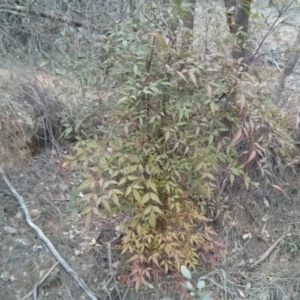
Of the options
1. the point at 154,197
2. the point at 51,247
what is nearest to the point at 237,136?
the point at 154,197

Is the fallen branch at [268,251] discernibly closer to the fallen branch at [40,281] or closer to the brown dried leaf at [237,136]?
the brown dried leaf at [237,136]

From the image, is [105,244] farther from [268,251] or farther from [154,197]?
[268,251]

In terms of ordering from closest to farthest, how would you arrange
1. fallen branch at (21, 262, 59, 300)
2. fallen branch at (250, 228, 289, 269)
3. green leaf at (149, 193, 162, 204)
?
1. green leaf at (149, 193, 162, 204)
2. fallen branch at (21, 262, 59, 300)
3. fallen branch at (250, 228, 289, 269)

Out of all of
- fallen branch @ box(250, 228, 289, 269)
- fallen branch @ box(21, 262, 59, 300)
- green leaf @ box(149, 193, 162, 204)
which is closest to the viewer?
green leaf @ box(149, 193, 162, 204)

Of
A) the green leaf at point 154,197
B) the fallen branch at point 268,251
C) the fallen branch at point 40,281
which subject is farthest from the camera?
the fallen branch at point 268,251

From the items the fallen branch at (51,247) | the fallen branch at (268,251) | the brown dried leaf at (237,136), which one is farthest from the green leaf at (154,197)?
the fallen branch at (268,251)

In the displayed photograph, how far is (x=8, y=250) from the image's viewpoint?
2.30 meters

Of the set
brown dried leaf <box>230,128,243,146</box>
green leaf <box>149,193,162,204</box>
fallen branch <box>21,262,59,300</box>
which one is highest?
brown dried leaf <box>230,128,243,146</box>

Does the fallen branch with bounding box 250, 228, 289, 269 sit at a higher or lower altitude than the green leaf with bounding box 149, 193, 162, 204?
lower

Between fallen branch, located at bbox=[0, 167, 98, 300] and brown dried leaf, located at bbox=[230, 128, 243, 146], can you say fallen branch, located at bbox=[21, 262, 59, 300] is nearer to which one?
fallen branch, located at bbox=[0, 167, 98, 300]

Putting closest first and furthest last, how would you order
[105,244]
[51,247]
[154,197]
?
[154,197] → [51,247] → [105,244]

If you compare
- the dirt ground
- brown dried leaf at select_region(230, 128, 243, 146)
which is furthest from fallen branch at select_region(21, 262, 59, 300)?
brown dried leaf at select_region(230, 128, 243, 146)

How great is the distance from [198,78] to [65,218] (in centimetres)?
130

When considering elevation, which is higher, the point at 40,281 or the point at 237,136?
the point at 237,136
